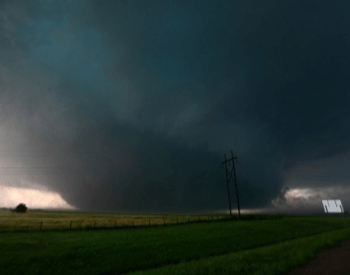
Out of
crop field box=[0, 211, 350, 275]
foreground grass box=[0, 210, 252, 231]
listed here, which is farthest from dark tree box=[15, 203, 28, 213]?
crop field box=[0, 211, 350, 275]

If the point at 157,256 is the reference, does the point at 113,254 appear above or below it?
above

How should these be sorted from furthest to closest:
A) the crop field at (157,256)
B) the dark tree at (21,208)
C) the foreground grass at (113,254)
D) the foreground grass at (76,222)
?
1. the dark tree at (21,208)
2. the foreground grass at (76,222)
3. the foreground grass at (113,254)
4. the crop field at (157,256)

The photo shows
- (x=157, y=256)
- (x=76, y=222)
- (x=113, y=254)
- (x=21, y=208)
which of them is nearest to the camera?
(x=157, y=256)

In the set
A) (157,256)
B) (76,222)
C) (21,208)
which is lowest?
(157,256)

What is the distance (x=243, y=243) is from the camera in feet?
101

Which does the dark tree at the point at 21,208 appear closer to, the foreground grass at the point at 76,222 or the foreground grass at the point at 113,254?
the foreground grass at the point at 76,222

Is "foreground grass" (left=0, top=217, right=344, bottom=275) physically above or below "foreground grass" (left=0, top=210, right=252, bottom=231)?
below

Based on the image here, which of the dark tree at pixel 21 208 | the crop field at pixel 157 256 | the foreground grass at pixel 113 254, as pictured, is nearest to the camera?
the crop field at pixel 157 256

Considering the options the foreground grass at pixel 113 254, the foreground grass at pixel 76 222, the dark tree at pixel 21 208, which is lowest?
the foreground grass at pixel 113 254

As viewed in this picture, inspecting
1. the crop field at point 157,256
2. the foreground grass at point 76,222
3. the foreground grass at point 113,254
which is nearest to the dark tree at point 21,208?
the foreground grass at point 76,222

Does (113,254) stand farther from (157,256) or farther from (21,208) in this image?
(21,208)

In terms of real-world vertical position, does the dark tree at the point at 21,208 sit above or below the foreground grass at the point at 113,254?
above

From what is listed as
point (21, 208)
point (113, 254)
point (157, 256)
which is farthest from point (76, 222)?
point (21, 208)

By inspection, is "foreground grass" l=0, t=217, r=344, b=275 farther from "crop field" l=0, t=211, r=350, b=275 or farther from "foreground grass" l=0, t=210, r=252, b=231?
"foreground grass" l=0, t=210, r=252, b=231
